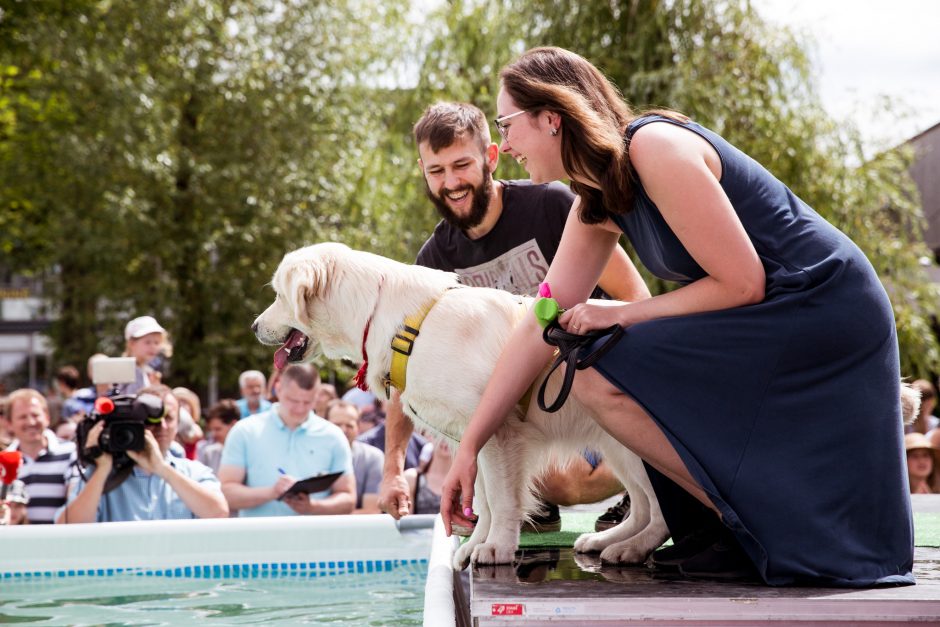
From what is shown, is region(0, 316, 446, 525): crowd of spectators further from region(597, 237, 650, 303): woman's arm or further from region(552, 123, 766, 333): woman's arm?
region(552, 123, 766, 333): woman's arm

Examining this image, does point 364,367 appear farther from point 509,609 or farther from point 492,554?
point 509,609

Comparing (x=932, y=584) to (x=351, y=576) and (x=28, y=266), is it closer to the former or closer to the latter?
(x=351, y=576)

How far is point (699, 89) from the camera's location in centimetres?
1260

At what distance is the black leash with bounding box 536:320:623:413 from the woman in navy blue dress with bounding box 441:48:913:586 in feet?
0.09

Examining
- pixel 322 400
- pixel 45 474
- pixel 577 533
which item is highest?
pixel 577 533

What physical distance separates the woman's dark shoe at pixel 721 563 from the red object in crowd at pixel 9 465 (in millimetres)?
4747

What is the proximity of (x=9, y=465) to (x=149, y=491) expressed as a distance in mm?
843

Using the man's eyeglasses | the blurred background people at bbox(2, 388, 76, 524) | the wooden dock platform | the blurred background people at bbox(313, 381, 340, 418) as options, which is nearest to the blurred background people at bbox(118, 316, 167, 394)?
the blurred background people at bbox(313, 381, 340, 418)

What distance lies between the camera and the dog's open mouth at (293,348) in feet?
13.2

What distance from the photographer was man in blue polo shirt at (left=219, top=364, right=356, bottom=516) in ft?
23.2

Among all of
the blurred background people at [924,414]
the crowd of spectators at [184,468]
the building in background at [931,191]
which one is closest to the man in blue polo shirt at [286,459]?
the crowd of spectators at [184,468]

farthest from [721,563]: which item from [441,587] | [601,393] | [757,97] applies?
[757,97]

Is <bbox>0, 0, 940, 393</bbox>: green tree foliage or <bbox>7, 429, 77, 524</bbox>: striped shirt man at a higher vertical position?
<bbox>0, 0, 940, 393</bbox>: green tree foliage

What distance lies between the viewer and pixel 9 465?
642 cm
